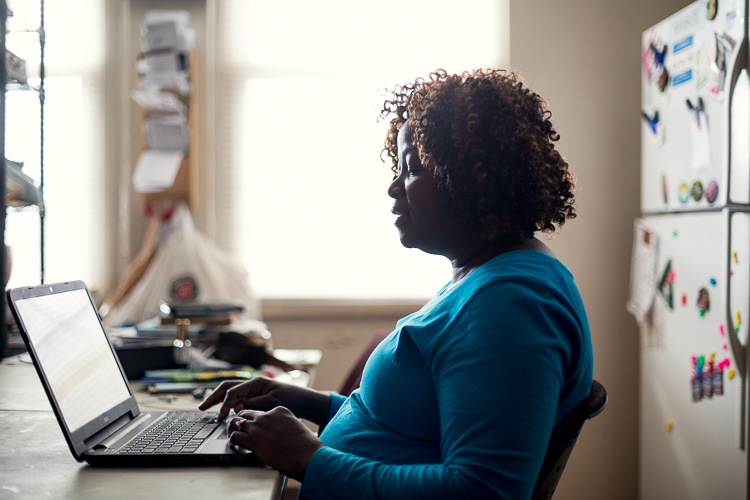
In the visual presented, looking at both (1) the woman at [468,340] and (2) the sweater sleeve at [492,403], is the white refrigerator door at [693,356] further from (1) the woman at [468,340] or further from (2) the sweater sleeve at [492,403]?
(2) the sweater sleeve at [492,403]

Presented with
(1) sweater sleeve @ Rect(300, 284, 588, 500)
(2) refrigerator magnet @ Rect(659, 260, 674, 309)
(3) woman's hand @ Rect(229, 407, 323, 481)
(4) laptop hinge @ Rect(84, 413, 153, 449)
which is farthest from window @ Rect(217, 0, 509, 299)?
(1) sweater sleeve @ Rect(300, 284, 588, 500)

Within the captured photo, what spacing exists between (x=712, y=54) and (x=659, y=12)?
1.14 metres

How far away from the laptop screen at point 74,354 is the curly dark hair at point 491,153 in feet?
2.14

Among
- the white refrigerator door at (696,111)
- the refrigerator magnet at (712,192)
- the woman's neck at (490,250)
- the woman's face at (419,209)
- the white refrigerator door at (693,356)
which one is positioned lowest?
the white refrigerator door at (693,356)

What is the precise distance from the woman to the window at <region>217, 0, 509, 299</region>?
6.45 ft

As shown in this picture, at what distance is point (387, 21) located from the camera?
3.05 metres

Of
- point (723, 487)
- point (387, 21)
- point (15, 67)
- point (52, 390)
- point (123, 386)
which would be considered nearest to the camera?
point (52, 390)

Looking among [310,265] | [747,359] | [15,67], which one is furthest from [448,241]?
[310,265]

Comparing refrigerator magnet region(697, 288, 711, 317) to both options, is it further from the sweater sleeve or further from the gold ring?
the gold ring

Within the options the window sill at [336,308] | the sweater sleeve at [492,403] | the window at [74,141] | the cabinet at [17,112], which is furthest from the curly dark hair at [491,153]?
the window at [74,141]

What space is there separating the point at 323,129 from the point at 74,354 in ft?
7.22

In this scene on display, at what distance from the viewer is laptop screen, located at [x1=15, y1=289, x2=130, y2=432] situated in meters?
0.93

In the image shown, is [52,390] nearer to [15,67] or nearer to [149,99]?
[15,67]

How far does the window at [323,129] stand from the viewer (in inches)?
120
